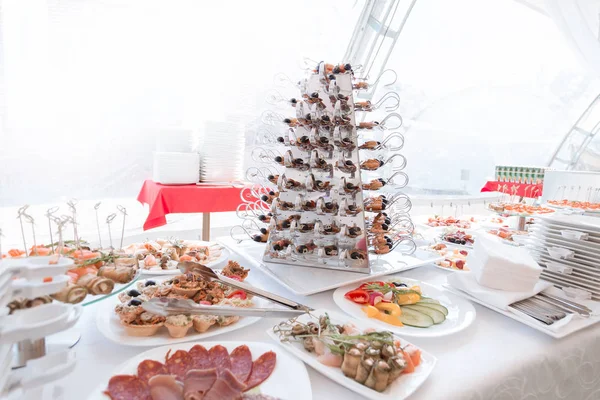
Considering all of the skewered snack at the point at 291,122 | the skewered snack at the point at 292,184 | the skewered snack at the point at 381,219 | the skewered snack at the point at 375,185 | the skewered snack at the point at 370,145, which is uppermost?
the skewered snack at the point at 291,122

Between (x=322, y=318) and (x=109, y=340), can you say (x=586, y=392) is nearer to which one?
(x=322, y=318)

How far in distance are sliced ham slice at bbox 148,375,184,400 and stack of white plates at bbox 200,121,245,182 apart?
2395mm

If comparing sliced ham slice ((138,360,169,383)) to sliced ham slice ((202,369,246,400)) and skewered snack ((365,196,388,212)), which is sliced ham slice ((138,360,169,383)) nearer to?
sliced ham slice ((202,369,246,400))

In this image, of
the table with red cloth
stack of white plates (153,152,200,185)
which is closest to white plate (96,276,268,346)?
the table with red cloth

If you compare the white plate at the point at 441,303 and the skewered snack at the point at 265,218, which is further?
the skewered snack at the point at 265,218

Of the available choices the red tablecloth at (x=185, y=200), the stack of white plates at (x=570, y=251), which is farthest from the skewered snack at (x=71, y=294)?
the red tablecloth at (x=185, y=200)

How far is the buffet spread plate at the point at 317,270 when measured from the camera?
1.11 m

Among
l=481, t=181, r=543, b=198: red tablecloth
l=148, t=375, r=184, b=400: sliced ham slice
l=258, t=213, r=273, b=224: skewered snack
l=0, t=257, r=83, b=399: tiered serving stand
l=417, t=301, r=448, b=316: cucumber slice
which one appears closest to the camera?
l=0, t=257, r=83, b=399: tiered serving stand

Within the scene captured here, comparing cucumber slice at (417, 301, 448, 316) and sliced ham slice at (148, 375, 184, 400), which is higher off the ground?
sliced ham slice at (148, 375, 184, 400)

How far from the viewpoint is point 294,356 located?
0.74m

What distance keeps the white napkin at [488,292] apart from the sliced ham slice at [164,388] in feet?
2.89

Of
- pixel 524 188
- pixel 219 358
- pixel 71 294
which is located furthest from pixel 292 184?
pixel 524 188

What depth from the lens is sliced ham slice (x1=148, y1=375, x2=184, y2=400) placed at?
1.87 feet

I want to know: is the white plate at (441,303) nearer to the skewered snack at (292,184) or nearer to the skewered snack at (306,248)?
the skewered snack at (306,248)
